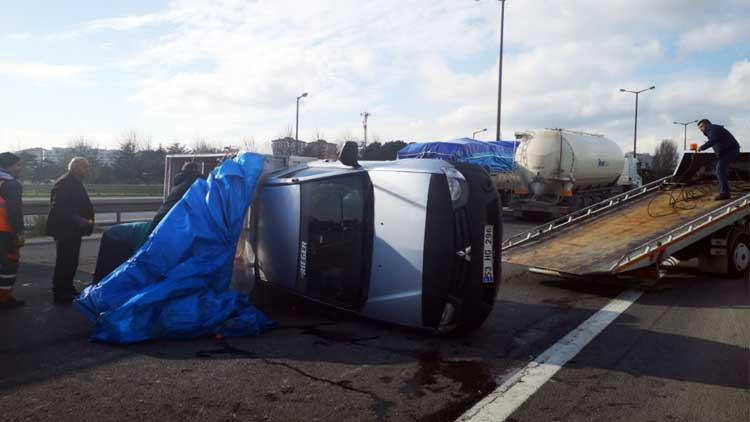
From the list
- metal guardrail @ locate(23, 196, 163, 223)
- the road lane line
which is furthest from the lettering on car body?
metal guardrail @ locate(23, 196, 163, 223)

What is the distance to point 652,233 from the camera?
27.7ft

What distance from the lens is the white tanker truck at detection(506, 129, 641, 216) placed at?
1936cm

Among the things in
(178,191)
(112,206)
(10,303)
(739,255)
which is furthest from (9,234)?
(739,255)

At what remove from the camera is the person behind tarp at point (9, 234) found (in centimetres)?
607

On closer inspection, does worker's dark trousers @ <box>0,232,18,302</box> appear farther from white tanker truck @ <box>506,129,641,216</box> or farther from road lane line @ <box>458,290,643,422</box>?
white tanker truck @ <box>506,129,641,216</box>

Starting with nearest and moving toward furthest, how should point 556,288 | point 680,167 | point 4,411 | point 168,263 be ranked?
point 4,411 → point 168,263 → point 556,288 → point 680,167

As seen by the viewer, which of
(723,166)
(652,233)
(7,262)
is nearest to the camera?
(7,262)

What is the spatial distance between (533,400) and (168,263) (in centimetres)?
346

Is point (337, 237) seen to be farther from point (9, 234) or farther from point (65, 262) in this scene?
point (9, 234)

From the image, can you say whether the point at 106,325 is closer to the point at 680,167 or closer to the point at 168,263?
the point at 168,263

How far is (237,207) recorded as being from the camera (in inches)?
229

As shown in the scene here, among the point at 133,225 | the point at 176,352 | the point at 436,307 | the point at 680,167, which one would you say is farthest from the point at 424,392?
the point at 680,167

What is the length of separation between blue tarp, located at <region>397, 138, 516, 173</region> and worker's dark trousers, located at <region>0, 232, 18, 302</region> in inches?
687

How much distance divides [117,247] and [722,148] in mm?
10014
